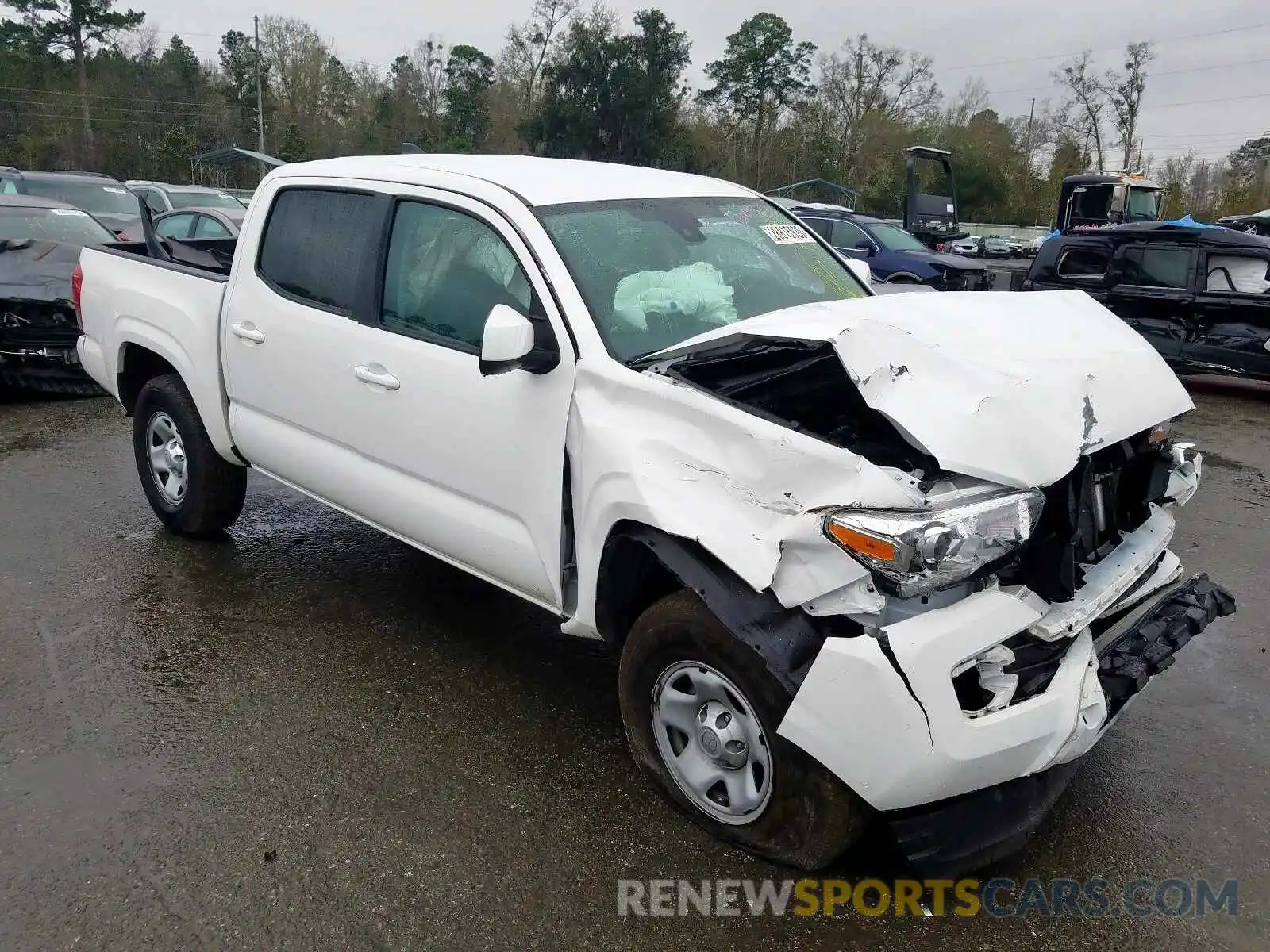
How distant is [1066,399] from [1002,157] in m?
49.8

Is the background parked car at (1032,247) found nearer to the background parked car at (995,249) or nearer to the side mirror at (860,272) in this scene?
the background parked car at (995,249)

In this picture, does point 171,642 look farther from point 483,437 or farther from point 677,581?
point 677,581

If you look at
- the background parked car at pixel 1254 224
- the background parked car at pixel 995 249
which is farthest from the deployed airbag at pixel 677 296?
the background parked car at pixel 995 249

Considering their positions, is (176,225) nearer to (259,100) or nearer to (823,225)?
(823,225)

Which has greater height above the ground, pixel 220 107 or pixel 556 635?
pixel 220 107

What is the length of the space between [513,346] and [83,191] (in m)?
14.2

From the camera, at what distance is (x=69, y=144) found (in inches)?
1831

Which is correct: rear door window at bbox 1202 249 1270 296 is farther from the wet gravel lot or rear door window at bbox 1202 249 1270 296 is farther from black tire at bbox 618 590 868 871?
black tire at bbox 618 590 868 871

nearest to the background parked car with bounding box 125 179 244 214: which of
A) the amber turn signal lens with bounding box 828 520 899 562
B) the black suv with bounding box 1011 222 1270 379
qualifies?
the black suv with bounding box 1011 222 1270 379

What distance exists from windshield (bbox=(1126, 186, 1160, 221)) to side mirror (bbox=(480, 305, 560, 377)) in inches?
934

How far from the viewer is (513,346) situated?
9.59ft

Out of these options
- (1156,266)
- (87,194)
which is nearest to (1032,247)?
(1156,266)

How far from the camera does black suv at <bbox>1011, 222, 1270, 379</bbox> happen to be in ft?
31.0

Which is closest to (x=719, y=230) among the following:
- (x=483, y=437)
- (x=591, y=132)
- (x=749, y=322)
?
(x=749, y=322)
